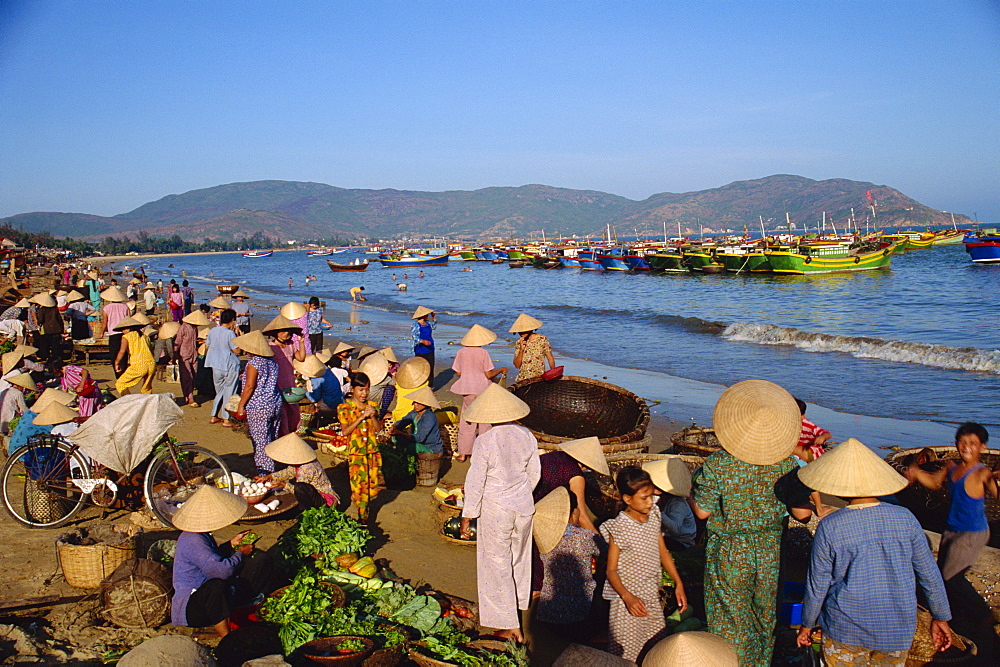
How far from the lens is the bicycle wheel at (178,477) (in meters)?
5.86

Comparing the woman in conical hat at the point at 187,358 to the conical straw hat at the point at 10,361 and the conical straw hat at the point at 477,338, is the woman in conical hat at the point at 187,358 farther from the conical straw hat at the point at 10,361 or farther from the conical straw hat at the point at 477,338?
the conical straw hat at the point at 477,338

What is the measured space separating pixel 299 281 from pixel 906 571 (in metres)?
61.7

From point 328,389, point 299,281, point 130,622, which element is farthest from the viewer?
point 299,281

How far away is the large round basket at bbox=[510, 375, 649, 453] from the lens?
26.6 feet

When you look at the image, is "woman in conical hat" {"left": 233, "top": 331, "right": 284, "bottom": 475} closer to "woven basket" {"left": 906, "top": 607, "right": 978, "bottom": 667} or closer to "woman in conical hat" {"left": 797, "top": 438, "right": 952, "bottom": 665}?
"woman in conical hat" {"left": 797, "top": 438, "right": 952, "bottom": 665}

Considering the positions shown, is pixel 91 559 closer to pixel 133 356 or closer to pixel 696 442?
pixel 696 442

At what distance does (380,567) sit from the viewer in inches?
213

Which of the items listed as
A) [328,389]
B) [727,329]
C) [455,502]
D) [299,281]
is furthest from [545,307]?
[299,281]

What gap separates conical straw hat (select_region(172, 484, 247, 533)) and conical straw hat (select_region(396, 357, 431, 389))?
340 centimetres

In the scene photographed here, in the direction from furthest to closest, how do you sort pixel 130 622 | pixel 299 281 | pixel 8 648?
pixel 299 281 → pixel 130 622 → pixel 8 648

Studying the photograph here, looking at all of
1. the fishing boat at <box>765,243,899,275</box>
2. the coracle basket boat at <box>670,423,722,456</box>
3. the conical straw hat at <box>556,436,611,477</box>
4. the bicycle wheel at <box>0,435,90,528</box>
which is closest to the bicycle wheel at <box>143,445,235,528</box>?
the bicycle wheel at <box>0,435,90,528</box>

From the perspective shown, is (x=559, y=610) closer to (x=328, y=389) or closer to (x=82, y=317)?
(x=328, y=389)

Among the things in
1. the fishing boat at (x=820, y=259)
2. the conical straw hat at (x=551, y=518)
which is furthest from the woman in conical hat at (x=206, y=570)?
the fishing boat at (x=820, y=259)

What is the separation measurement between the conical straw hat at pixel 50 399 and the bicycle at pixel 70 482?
0.79m
